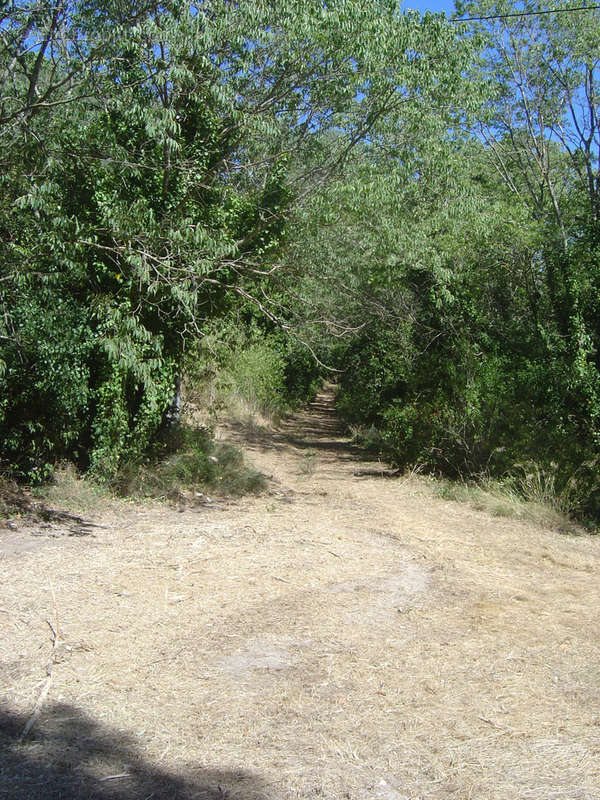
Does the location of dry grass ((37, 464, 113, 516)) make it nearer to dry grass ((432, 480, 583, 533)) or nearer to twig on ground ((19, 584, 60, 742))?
twig on ground ((19, 584, 60, 742))

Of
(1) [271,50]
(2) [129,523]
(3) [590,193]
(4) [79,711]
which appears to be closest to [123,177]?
(1) [271,50]

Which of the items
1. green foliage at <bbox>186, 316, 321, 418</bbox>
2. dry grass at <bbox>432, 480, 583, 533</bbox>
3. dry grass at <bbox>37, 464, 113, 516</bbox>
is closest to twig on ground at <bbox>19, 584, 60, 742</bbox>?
dry grass at <bbox>37, 464, 113, 516</bbox>

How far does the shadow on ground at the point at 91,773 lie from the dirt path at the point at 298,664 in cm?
1

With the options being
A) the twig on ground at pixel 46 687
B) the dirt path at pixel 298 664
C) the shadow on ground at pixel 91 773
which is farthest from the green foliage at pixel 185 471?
the shadow on ground at pixel 91 773

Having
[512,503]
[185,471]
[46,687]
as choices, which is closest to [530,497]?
[512,503]

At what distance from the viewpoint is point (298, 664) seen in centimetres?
500

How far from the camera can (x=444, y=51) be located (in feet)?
37.9

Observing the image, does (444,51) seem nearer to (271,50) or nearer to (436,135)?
(436,135)

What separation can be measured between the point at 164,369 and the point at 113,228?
205cm

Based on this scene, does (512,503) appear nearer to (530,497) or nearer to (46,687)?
(530,497)

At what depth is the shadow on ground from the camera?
11.2 ft

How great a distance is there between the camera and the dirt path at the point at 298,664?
3688 millimetres

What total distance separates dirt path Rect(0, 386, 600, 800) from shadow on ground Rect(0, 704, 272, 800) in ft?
0.04

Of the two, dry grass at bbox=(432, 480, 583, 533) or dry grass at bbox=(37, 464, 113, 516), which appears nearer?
dry grass at bbox=(37, 464, 113, 516)
